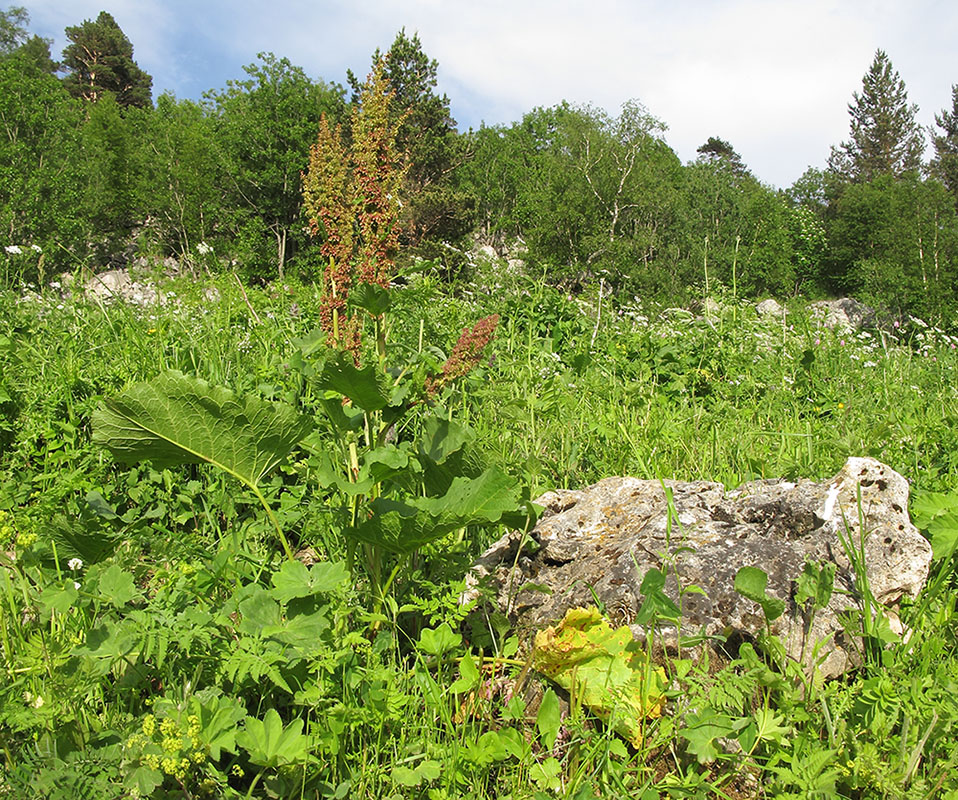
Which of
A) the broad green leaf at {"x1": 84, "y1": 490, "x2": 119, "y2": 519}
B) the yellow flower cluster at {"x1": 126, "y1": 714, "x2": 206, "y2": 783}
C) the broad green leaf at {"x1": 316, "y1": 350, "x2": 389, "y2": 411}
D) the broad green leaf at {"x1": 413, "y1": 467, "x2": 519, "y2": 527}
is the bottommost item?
the yellow flower cluster at {"x1": 126, "y1": 714, "x2": 206, "y2": 783}

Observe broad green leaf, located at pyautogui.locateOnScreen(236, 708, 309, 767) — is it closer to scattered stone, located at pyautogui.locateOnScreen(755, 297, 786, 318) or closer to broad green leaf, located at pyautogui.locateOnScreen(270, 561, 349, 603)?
broad green leaf, located at pyautogui.locateOnScreen(270, 561, 349, 603)

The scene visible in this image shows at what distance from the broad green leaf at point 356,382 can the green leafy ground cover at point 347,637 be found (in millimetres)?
17

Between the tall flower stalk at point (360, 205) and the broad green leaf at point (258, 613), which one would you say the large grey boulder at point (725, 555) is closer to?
the broad green leaf at point (258, 613)

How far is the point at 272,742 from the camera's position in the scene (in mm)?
1531

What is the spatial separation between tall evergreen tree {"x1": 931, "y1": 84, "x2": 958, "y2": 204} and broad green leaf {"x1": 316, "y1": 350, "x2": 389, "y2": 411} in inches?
3193

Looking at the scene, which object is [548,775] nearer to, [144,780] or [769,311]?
[144,780]

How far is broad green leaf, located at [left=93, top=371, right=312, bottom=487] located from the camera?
191cm

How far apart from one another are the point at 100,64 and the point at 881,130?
8510 cm

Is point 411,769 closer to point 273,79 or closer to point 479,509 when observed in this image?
point 479,509

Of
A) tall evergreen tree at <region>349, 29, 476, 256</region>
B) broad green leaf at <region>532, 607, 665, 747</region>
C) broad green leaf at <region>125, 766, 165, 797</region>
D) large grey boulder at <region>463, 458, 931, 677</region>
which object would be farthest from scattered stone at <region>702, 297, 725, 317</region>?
tall evergreen tree at <region>349, 29, 476, 256</region>

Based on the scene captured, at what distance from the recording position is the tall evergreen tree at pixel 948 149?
2601 inches

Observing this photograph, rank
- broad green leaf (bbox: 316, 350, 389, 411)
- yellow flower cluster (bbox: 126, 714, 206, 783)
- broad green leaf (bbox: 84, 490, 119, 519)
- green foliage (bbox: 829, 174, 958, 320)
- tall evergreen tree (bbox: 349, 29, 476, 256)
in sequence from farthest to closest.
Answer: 1. green foliage (bbox: 829, 174, 958, 320)
2. tall evergreen tree (bbox: 349, 29, 476, 256)
3. broad green leaf (bbox: 84, 490, 119, 519)
4. broad green leaf (bbox: 316, 350, 389, 411)
5. yellow flower cluster (bbox: 126, 714, 206, 783)

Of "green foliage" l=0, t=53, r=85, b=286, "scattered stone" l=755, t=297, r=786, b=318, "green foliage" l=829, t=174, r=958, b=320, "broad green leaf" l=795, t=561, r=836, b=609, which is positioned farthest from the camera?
"green foliage" l=829, t=174, r=958, b=320

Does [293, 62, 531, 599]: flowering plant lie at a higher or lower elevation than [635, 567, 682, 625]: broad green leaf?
higher
